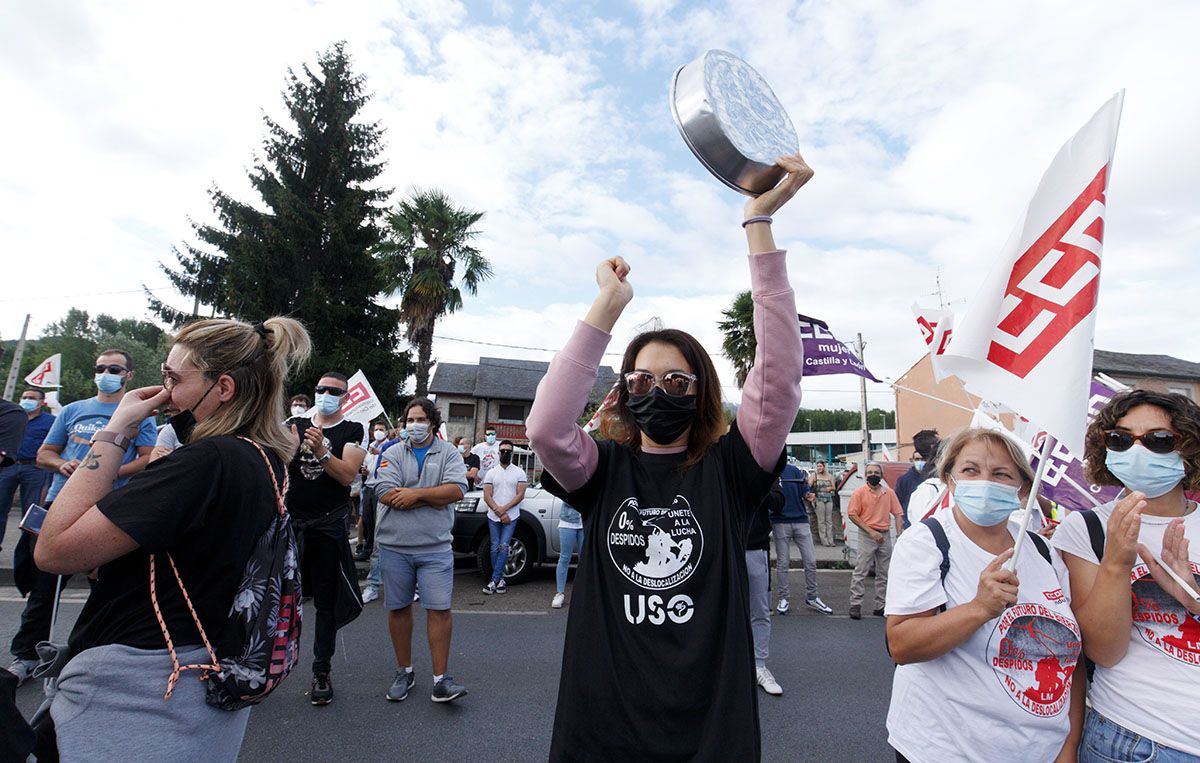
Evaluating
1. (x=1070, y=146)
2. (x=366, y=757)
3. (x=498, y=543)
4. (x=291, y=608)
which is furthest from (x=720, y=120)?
(x=498, y=543)

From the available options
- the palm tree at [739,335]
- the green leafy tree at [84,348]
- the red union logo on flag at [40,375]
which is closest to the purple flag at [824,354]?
the red union logo on flag at [40,375]

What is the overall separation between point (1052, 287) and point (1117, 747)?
1442mm

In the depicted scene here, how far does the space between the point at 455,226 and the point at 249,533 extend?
19899 mm

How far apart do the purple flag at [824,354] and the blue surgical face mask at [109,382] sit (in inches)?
256

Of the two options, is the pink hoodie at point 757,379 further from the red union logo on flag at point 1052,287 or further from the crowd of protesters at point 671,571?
the red union logo on flag at point 1052,287

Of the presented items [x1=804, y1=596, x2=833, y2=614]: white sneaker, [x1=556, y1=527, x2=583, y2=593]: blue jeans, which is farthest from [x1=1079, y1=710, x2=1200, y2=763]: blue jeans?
[x1=556, y1=527, x2=583, y2=593]: blue jeans

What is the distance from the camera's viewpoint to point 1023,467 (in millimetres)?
2156

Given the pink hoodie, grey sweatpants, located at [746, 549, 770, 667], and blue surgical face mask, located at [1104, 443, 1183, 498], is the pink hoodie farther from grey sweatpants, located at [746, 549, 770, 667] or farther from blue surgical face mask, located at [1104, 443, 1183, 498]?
grey sweatpants, located at [746, 549, 770, 667]

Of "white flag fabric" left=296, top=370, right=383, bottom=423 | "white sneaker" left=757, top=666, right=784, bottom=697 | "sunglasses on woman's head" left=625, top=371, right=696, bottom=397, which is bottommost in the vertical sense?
"white sneaker" left=757, top=666, right=784, bottom=697

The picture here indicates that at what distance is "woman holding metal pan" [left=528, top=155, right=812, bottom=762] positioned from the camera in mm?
1554

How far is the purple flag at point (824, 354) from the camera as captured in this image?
24.2ft

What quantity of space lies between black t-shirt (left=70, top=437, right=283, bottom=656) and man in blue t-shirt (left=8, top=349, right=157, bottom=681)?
9.54 feet

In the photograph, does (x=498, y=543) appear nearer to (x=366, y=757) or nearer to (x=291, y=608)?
(x=366, y=757)

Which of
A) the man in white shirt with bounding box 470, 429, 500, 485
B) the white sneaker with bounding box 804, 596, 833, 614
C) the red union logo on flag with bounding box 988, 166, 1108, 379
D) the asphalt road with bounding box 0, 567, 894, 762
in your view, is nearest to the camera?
the red union logo on flag with bounding box 988, 166, 1108, 379
